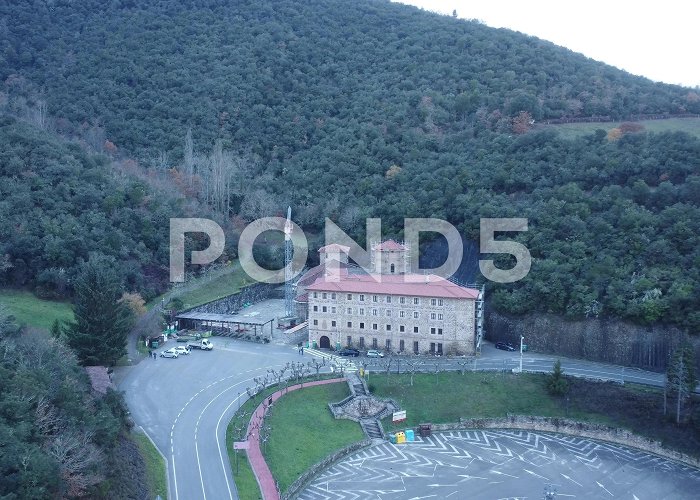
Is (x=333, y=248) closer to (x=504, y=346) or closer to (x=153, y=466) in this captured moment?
(x=504, y=346)

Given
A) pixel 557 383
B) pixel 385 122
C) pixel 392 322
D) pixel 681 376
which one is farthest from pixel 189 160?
pixel 681 376

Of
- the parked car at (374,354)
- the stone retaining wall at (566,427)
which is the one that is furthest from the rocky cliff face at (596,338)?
the parked car at (374,354)

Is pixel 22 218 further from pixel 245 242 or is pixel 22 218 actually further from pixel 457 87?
pixel 457 87

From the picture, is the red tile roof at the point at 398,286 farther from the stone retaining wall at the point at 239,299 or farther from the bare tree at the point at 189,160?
the bare tree at the point at 189,160

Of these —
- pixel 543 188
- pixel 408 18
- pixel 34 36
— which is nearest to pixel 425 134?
pixel 543 188

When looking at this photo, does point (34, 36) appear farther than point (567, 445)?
Yes
